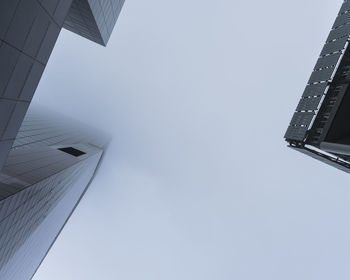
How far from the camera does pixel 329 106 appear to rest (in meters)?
34.6

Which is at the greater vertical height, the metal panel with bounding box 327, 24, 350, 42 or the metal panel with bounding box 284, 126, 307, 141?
the metal panel with bounding box 327, 24, 350, 42

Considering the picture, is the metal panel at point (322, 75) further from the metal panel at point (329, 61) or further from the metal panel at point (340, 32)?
the metal panel at point (340, 32)

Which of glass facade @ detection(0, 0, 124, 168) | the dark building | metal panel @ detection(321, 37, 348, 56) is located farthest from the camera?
metal panel @ detection(321, 37, 348, 56)

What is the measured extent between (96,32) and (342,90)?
3055 cm

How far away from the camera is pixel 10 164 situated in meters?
26.8

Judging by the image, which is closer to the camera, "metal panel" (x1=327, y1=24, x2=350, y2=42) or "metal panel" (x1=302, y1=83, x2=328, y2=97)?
"metal panel" (x1=302, y1=83, x2=328, y2=97)

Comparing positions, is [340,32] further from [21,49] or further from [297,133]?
[21,49]

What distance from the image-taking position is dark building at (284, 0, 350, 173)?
1262 inches

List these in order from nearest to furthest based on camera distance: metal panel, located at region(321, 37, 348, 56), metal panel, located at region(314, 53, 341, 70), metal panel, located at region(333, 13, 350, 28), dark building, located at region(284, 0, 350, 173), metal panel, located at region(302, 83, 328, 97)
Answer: dark building, located at region(284, 0, 350, 173), metal panel, located at region(302, 83, 328, 97), metal panel, located at region(314, 53, 341, 70), metal panel, located at region(321, 37, 348, 56), metal panel, located at region(333, 13, 350, 28)

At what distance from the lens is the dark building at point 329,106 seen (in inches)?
1262

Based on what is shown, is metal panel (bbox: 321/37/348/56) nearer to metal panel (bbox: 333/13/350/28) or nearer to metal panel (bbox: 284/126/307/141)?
metal panel (bbox: 333/13/350/28)

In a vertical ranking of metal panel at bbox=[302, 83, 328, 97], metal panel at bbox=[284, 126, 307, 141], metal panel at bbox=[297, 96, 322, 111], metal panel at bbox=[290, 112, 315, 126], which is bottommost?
metal panel at bbox=[284, 126, 307, 141]

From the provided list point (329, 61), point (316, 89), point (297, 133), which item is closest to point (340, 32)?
point (329, 61)

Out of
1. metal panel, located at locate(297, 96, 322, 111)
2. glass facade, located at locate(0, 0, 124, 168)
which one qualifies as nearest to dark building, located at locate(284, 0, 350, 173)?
metal panel, located at locate(297, 96, 322, 111)
